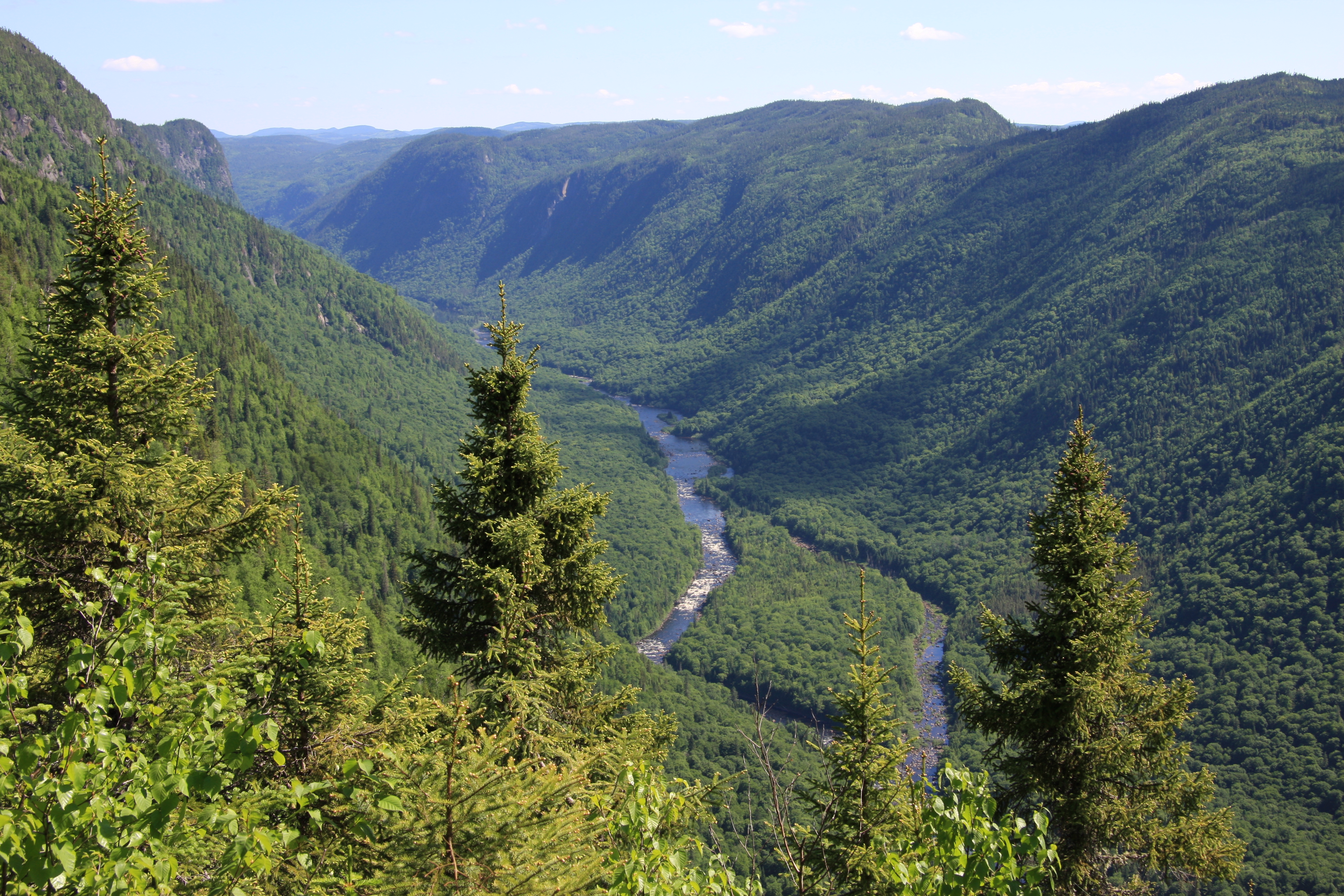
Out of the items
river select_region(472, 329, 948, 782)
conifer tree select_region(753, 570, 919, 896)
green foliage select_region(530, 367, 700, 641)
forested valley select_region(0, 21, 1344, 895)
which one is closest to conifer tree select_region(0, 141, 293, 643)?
forested valley select_region(0, 21, 1344, 895)

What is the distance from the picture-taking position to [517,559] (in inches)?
685

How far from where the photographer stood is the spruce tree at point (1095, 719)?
18.0 meters

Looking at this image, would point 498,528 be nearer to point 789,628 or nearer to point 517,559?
point 517,559

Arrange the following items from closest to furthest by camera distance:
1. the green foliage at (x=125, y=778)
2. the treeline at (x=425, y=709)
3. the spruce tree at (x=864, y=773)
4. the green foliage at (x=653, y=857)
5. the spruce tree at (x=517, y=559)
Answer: the green foliage at (x=125, y=778), the treeline at (x=425, y=709), the green foliage at (x=653, y=857), the spruce tree at (x=517, y=559), the spruce tree at (x=864, y=773)

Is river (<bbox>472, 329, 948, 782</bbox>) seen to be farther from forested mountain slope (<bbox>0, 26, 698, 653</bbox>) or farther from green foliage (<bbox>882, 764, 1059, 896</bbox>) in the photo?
green foliage (<bbox>882, 764, 1059, 896</bbox>)

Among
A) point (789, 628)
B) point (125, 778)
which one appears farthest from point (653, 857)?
point (789, 628)

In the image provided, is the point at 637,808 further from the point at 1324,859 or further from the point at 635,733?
the point at 1324,859

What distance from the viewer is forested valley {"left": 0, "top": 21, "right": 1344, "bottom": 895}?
9.37m

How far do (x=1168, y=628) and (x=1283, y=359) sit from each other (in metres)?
63.2

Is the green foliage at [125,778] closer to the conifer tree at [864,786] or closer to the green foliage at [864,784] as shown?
the conifer tree at [864,786]

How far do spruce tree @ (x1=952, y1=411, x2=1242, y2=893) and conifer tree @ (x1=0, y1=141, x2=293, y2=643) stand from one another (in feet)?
55.9

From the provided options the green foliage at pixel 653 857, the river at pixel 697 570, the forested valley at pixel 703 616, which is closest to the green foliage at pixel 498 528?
the forested valley at pixel 703 616

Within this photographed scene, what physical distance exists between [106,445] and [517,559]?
7955 millimetres

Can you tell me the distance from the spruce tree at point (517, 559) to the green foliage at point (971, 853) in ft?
29.7
